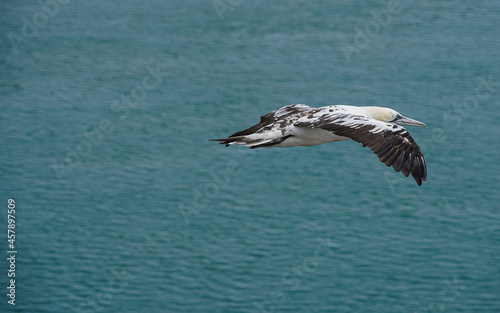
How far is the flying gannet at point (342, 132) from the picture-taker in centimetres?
3017

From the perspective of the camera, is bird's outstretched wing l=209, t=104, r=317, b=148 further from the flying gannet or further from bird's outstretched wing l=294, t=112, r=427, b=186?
bird's outstretched wing l=294, t=112, r=427, b=186

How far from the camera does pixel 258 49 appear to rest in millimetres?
108125

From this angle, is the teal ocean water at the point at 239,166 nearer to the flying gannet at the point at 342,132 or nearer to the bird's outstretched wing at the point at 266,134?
the bird's outstretched wing at the point at 266,134

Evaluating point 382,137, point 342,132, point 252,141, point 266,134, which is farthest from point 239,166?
point 382,137

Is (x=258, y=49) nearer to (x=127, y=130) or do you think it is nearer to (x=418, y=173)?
(x=127, y=130)

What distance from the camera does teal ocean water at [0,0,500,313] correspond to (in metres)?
79.9

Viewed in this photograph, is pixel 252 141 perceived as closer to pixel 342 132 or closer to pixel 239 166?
pixel 342 132

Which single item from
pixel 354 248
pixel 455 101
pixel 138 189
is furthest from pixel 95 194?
pixel 455 101

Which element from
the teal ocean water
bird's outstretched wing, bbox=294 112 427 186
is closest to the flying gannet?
bird's outstretched wing, bbox=294 112 427 186

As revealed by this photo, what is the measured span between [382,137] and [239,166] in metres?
63.1

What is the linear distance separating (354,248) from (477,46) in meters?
39.3

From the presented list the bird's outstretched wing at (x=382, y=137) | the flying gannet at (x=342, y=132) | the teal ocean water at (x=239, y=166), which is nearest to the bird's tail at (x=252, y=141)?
the flying gannet at (x=342, y=132)

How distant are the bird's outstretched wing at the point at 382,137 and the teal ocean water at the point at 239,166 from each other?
45.4 meters

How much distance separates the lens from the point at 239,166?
9406 cm
